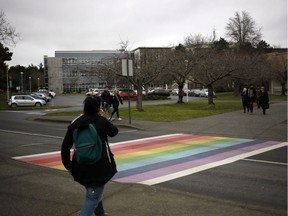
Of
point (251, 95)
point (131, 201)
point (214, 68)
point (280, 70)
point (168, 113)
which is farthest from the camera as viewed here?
point (280, 70)

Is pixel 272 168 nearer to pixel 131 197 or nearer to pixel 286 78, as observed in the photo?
pixel 131 197

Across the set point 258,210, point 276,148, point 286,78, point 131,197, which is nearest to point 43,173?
point 131,197

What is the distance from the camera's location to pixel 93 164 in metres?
3.63

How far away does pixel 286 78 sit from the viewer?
54.0 meters

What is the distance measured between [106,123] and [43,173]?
3.82 metres

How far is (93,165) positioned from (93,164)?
0.5 inches

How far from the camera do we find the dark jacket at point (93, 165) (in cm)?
364

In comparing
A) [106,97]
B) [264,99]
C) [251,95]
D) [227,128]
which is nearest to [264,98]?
[264,99]

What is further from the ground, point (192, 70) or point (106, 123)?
point (192, 70)

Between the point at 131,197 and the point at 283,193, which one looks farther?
→ the point at 283,193

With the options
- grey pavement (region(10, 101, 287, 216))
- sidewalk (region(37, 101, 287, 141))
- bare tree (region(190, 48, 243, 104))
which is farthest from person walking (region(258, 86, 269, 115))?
grey pavement (region(10, 101, 287, 216))

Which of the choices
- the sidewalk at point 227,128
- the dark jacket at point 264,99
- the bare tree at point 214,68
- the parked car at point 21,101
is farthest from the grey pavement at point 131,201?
the parked car at point 21,101

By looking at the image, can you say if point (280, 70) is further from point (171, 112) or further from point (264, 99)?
point (171, 112)

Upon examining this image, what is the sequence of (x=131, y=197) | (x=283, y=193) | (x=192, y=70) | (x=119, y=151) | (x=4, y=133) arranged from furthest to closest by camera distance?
(x=192, y=70)
(x=4, y=133)
(x=119, y=151)
(x=283, y=193)
(x=131, y=197)
